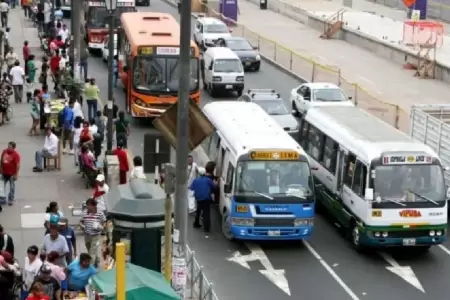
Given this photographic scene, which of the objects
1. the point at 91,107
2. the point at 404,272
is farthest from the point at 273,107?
the point at 404,272

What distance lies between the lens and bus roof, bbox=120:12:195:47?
33.5 metres

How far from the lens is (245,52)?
46500 mm

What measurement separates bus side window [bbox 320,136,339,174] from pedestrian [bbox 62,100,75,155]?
25.4 feet

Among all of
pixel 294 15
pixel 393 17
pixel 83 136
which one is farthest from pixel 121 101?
pixel 393 17

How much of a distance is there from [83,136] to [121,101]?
11.3 metres

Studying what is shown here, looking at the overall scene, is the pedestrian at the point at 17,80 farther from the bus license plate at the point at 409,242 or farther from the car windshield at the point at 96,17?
the bus license plate at the point at 409,242

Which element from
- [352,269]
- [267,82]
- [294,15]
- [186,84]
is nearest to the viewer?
[186,84]

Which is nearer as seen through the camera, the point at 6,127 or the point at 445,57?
the point at 6,127

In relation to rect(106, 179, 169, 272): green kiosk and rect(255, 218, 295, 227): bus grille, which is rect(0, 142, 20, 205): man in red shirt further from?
rect(106, 179, 169, 272): green kiosk

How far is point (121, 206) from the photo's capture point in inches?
631

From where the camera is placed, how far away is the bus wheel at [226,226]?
2212cm

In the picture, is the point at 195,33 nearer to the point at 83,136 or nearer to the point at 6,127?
the point at 6,127

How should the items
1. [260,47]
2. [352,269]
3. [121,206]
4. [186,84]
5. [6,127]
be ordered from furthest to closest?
[260,47] < [6,127] < [352,269] < [121,206] < [186,84]

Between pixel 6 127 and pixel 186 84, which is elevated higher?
pixel 186 84
